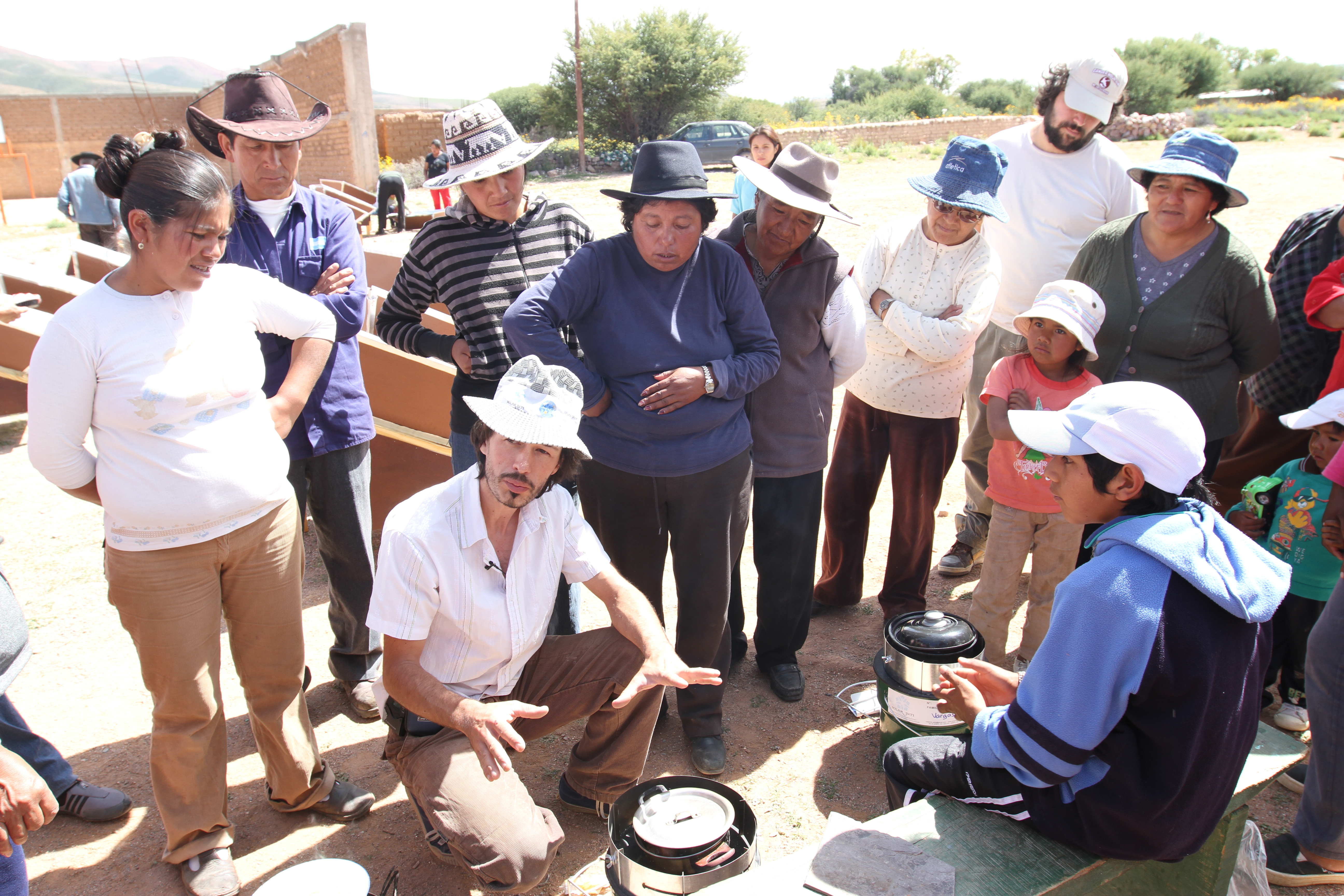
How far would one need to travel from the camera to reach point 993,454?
11.2ft

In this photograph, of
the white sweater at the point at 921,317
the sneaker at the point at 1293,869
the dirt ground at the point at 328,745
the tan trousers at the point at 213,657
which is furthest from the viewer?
the white sweater at the point at 921,317

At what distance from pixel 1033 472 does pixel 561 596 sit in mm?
1862

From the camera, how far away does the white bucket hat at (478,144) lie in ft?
9.95

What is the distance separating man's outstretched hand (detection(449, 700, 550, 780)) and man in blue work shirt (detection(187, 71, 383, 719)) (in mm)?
1237

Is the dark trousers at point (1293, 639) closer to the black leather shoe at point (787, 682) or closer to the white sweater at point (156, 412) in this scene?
the black leather shoe at point (787, 682)

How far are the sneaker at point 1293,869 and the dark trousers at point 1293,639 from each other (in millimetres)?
725

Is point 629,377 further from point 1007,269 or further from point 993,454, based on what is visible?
point 1007,269

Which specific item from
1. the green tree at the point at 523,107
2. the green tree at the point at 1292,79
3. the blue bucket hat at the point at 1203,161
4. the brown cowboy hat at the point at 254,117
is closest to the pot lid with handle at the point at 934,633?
the blue bucket hat at the point at 1203,161

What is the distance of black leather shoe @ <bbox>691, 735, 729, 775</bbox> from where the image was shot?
9.89 ft

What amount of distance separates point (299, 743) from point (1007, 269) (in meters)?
3.50

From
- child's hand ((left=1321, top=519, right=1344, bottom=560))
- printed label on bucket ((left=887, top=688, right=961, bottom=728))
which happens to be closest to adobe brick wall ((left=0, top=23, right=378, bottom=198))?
printed label on bucket ((left=887, top=688, right=961, bottom=728))

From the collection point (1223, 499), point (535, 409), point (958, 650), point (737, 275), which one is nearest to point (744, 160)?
point (737, 275)

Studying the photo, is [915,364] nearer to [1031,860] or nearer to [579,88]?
[1031,860]

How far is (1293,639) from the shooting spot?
3.15m
